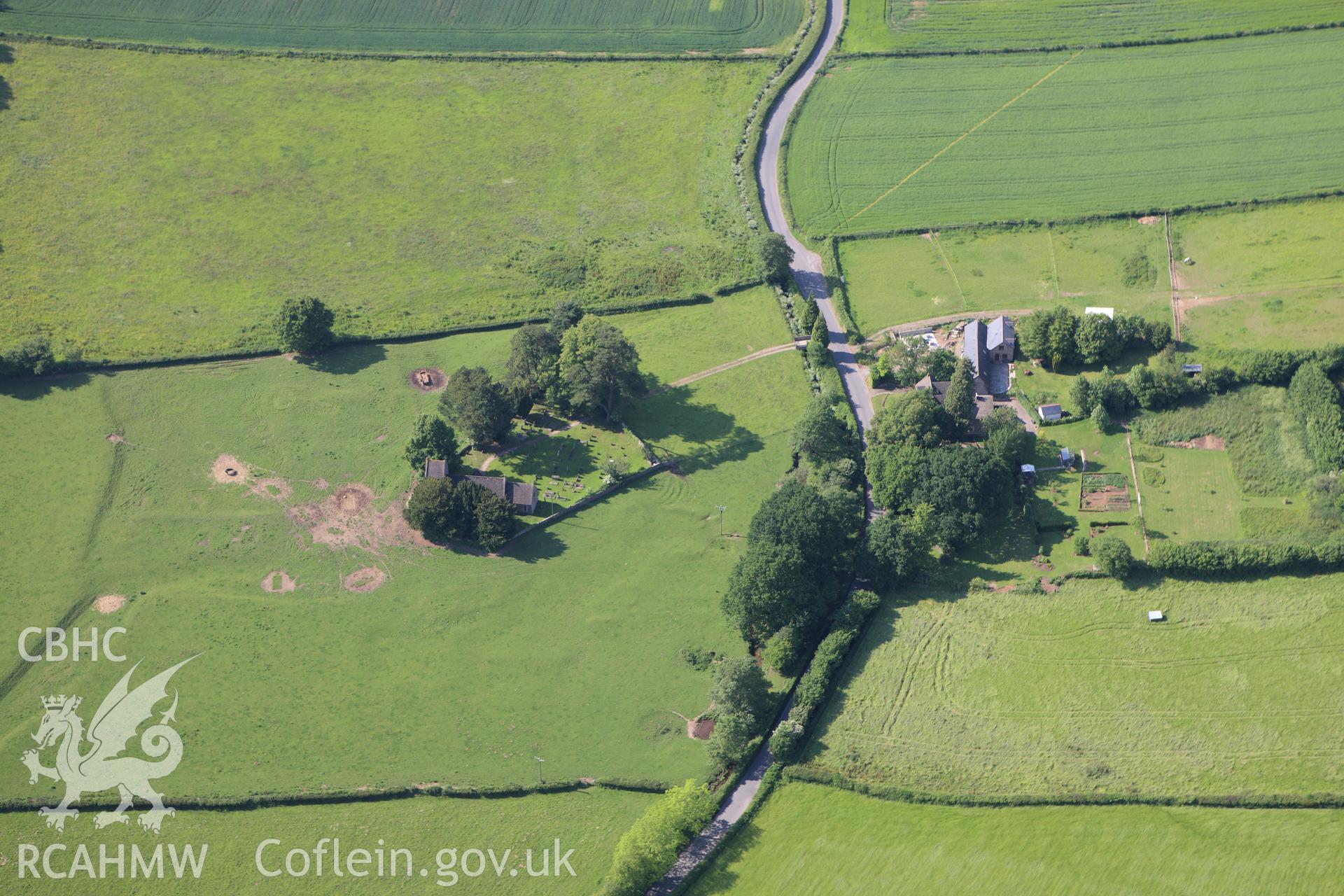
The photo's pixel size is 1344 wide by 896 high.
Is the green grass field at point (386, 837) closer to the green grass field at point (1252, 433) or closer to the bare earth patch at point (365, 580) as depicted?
the bare earth patch at point (365, 580)

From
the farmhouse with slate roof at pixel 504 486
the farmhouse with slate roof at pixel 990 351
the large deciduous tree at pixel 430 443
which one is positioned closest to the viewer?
the farmhouse with slate roof at pixel 504 486

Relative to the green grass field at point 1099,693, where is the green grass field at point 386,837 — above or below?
above

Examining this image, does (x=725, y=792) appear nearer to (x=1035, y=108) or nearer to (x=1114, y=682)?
(x=1114, y=682)

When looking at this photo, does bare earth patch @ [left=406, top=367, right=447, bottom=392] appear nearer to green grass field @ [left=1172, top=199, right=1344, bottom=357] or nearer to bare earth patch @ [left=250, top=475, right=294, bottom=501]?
bare earth patch @ [left=250, top=475, right=294, bottom=501]

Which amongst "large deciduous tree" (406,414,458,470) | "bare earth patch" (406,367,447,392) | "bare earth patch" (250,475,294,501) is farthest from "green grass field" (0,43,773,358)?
"large deciduous tree" (406,414,458,470)

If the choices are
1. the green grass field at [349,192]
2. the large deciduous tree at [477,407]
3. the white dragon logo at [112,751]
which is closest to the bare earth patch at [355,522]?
the large deciduous tree at [477,407]
